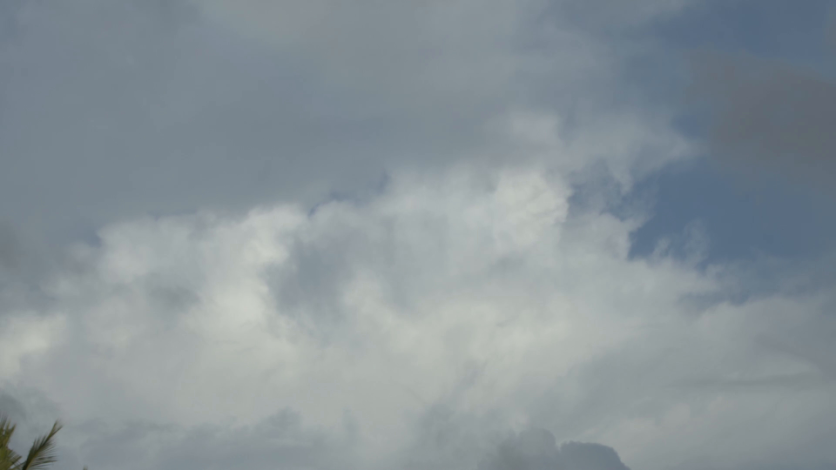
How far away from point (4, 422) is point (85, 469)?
811cm

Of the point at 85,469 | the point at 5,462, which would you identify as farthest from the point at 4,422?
the point at 85,469

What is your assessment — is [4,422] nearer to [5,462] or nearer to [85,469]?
[5,462]

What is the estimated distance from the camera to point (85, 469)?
44375mm

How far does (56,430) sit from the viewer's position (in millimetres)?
40781

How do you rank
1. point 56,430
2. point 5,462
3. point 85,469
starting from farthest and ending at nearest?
point 85,469, point 56,430, point 5,462

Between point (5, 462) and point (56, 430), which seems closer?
point (5, 462)

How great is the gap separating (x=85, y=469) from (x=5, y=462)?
8472mm

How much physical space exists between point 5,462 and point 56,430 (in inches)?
172

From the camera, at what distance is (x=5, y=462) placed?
1436 inches

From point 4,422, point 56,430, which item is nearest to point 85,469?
point 56,430

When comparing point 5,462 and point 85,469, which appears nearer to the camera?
point 5,462

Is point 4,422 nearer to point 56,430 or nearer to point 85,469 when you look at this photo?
point 56,430

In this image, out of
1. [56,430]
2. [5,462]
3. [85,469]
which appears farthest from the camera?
[85,469]

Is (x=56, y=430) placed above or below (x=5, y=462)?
above
